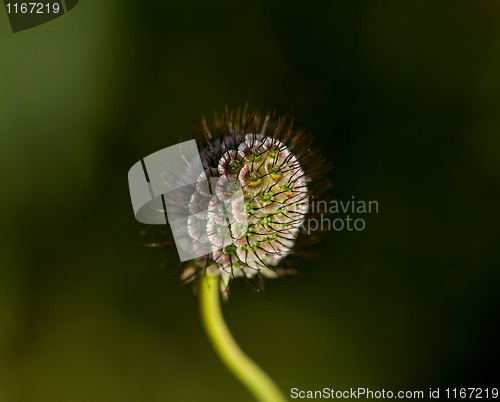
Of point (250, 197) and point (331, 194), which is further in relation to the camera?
point (331, 194)

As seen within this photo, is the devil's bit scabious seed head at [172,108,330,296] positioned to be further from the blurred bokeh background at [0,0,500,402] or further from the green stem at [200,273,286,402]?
the blurred bokeh background at [0,0,500,402]

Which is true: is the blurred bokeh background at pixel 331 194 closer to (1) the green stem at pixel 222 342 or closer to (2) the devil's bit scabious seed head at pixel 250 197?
(1) the green stem at pixel 222 342

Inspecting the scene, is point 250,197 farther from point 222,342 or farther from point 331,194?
point 331,194

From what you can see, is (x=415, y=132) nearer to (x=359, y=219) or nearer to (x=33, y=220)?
(x=359, y=219)

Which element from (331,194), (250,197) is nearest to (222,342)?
(250,197)

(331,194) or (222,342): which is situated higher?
(331,194)

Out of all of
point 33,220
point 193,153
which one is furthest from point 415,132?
point 33,220
